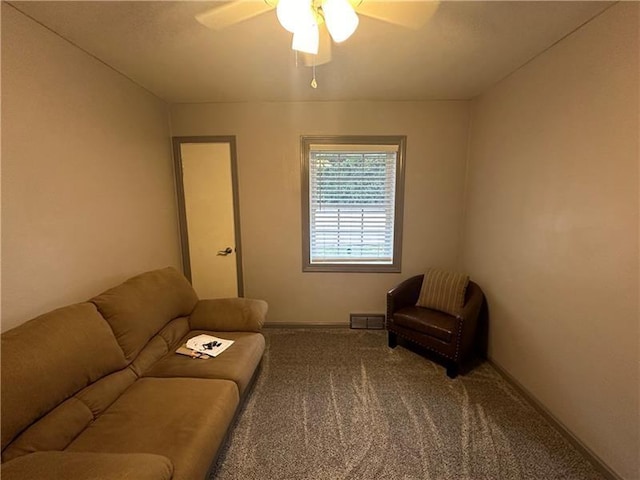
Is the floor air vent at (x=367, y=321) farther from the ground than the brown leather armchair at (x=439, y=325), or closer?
closer

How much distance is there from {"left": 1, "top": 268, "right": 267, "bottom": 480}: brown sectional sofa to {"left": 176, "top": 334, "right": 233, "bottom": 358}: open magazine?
58 millimetres

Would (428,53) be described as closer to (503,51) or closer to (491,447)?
→ (503,51)

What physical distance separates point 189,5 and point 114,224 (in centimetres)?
160

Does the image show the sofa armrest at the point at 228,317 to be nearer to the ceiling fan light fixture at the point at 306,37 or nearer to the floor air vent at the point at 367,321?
the floor air vent at the point at 367,321

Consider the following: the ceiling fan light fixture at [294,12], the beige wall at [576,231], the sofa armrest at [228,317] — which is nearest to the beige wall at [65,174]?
the sofa armrest at [228,317]

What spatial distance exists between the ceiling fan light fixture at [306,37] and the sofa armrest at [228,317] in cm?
191

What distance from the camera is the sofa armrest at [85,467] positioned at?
38.2 inches

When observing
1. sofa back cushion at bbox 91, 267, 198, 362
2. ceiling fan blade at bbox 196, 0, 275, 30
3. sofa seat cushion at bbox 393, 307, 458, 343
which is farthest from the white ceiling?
sofa seat cushion at bbox 393, 307, 458, 343

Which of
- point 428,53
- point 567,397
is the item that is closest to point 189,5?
point 428,53

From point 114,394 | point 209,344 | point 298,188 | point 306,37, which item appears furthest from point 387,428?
point 306,37

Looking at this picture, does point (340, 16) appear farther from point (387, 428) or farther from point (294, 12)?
point (387, 428)

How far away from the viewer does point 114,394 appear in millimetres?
1576

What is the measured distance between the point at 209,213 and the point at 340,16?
2.39 metres

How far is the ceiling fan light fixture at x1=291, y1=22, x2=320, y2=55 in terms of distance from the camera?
1.33 meters
